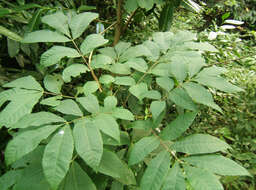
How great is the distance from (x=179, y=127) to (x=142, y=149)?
0.13 metres

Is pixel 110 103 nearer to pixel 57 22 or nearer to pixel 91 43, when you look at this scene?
pixel 91 43

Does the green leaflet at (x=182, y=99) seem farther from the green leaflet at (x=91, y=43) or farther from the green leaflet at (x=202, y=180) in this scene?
the green leaflet at (x=91, y=43)

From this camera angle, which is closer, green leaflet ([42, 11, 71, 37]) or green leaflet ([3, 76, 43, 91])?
green leaflet ([3, 76, 43, 91])

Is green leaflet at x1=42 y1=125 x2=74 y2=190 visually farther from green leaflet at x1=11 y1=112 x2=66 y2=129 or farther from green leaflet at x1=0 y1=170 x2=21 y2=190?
green leaflet at x1=0 y1=170 x2=21 y2=190

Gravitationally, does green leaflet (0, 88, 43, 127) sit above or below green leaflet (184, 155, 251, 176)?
above

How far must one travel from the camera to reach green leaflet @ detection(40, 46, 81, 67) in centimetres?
74

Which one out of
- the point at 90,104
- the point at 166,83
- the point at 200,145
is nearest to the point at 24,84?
the point at 90,104

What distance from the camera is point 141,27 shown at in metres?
1.72

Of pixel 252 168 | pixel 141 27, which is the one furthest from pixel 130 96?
pixel 252 168

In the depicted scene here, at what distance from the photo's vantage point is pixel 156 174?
54cm

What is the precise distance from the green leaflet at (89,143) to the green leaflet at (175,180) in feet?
0.62

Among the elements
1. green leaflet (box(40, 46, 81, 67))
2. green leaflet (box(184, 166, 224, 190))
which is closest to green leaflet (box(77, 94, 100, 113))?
green leaflet (box(40, 46, 81, 67))

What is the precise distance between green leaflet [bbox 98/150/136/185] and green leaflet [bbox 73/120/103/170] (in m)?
0.12

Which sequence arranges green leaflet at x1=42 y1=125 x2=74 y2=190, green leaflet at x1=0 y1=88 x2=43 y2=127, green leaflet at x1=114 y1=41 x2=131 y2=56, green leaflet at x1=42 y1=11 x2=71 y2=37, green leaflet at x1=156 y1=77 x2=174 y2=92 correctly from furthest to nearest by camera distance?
1. green leaflet at x1=114 y1=41 x2=131 y2=56
2. green leaflet at x1=42 y1=11 x2=71 y2=37
3. green leaflet at x1=156 y1=77 x2=174 y2=92
4. green leaflet at x1=0 y1=88 x2=43 y2=127
5. green leaflet at x1=42 y1=125 x2=74 y2=190
